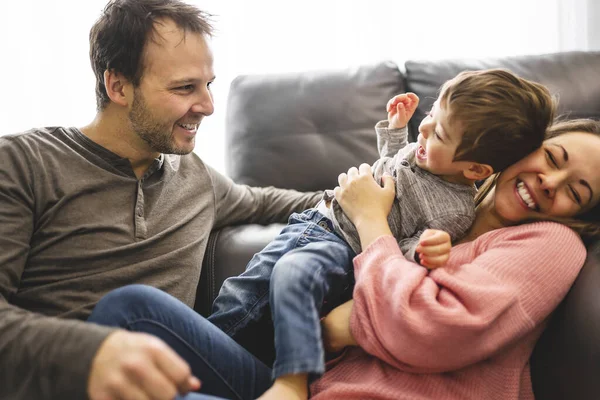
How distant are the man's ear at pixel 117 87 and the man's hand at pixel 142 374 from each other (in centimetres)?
85

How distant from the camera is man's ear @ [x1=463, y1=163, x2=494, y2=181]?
3.71ft

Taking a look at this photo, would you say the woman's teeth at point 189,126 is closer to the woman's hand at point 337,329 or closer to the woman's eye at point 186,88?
the woman's eye at point 186,88

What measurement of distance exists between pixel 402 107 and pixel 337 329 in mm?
608

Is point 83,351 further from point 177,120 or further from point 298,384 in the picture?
point 177,120

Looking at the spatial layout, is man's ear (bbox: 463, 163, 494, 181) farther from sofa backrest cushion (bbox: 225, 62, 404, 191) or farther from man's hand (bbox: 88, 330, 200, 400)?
man's hand (bbox: 88, 330, 200, 400)

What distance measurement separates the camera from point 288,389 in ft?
3.20

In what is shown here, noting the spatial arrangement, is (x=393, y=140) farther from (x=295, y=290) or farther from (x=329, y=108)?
(x=295, y=290)

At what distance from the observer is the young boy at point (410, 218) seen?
1.00 m

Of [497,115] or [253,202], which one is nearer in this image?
[497,115]

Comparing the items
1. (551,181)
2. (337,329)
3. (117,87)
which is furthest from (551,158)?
(117,87)

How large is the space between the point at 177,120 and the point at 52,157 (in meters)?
0.32

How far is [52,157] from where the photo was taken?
1.26m

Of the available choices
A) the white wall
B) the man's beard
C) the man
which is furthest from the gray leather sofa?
the white wall

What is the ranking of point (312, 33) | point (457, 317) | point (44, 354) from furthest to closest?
point (312, 33) → point (457, 317) → point (44, 354)
